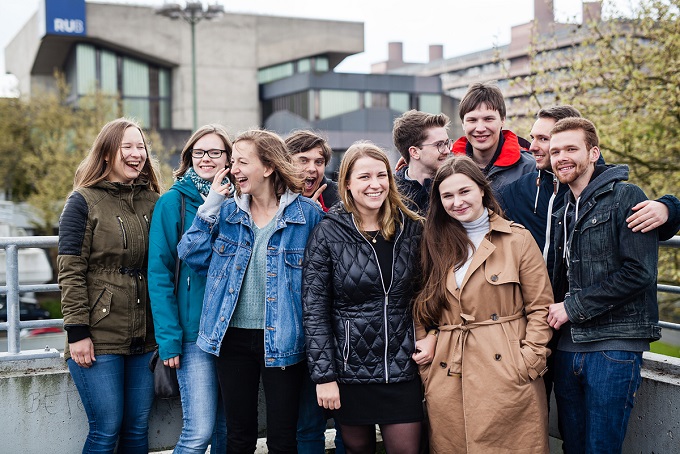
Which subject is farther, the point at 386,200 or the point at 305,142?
the point at 305,142

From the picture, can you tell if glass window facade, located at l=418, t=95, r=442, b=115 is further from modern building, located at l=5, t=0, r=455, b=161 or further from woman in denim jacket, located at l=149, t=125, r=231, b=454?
woman in denim jacket, located at l=149, t=125, r=231, b=454

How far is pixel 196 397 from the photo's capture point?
157 inches

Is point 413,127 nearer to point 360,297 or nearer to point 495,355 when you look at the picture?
point 360,297

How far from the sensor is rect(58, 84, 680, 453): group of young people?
11.9ft

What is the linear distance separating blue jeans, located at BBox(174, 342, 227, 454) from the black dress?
0.79 m

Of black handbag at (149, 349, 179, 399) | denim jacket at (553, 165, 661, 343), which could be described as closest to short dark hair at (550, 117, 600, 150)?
denim jacket at (553, 165, 661, 343)

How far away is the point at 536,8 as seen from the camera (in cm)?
6938

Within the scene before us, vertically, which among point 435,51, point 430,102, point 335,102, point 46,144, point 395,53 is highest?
point 435,51

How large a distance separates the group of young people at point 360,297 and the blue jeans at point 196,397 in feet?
0.04

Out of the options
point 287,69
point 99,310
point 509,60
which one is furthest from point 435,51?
point 99,310

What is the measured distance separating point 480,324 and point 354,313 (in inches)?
26.9

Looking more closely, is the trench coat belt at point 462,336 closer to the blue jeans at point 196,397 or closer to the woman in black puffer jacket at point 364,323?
the woman in black puffer jacket at point 364,323

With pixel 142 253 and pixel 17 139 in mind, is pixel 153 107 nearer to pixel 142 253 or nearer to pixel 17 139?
pixel 17 139

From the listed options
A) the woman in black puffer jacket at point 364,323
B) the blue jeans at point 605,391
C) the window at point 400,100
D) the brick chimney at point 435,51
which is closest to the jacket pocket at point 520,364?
the blue jeans at point 605,391
